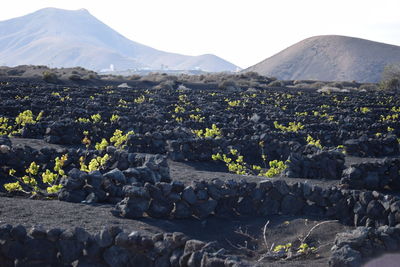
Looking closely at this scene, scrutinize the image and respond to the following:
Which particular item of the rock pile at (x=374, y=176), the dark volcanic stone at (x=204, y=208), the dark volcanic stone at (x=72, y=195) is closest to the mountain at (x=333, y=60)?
the rock pile at (x=374, y=176)

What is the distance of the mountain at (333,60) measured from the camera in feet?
469

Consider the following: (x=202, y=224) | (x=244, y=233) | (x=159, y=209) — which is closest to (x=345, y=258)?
(x=244, y=233)

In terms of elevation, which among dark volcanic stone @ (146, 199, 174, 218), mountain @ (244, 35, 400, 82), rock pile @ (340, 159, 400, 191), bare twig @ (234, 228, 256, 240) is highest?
mountain @ (244, 35, 400, 82)

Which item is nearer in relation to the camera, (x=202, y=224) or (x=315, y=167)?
(x=202, y=224)

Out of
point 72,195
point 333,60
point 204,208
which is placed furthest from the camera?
point 333,60

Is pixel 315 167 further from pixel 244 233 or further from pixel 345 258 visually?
pixel 345 258

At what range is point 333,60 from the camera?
505 feet

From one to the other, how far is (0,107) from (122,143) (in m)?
9.86

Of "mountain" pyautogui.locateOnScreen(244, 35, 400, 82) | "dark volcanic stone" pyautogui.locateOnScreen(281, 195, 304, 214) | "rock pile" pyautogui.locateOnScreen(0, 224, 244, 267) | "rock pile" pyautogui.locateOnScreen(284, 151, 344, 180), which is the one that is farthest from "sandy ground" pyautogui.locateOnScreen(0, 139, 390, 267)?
"mountain" pyautogui.locateOnScreen(244, 35, 400, 82)

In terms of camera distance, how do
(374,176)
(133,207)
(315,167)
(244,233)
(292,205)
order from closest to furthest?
(244,233)
(133,207)
(292,205)
(374,176)
(315,167)

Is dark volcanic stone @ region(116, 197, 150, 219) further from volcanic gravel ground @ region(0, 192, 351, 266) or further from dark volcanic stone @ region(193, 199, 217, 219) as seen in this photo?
dark volcanic stone @ region(193, 199, 217, 219)

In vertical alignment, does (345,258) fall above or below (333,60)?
below

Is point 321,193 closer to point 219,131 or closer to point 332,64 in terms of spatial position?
point 219,131

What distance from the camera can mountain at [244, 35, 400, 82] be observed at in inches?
5622
